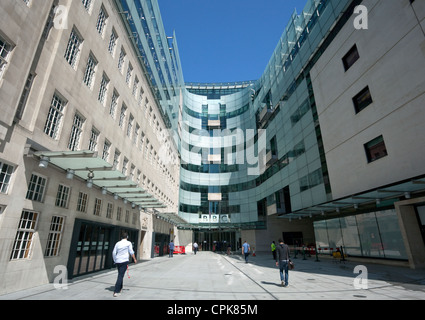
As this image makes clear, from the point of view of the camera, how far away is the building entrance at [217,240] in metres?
47.1

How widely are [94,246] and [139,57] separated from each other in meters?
17.1

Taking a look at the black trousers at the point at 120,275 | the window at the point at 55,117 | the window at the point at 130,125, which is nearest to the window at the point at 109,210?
the window at the point at 130,125

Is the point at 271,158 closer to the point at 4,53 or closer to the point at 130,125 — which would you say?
the point at 130,125

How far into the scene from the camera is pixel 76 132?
12344 mm

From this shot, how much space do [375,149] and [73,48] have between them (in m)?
20.4

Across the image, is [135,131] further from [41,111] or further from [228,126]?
[228,126]

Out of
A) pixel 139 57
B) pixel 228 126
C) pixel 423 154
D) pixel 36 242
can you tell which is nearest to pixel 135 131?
pixel 139 57

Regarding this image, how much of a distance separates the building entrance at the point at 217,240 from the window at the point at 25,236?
38528 millimetres

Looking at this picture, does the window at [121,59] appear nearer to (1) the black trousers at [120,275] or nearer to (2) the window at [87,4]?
(2) the window at [87,4]

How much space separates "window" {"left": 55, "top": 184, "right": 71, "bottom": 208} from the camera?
1073cm

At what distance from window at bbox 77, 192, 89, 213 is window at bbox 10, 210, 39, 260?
10.0 feet

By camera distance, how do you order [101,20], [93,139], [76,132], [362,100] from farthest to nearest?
[362,100], [101,20], [93,139], [76,132]
